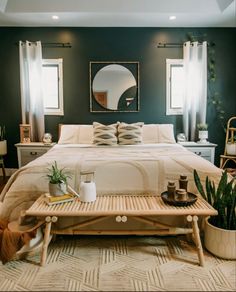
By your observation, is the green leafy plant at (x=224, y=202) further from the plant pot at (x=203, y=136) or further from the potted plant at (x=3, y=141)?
the potted plant at (x=3, y=141)

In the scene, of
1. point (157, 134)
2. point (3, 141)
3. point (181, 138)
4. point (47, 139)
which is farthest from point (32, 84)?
point (181, 138)

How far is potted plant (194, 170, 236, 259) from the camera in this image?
88.1 inches

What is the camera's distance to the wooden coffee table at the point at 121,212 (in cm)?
219

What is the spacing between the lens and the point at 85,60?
4898 mm

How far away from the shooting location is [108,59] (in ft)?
16.1

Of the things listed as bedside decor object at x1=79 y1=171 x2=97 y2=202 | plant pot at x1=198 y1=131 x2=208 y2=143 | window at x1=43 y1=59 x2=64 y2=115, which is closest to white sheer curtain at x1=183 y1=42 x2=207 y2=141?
plant pot at x1=198 y1=131 x2=208 y2=143

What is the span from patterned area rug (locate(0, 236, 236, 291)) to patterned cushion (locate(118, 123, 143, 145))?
1.78m

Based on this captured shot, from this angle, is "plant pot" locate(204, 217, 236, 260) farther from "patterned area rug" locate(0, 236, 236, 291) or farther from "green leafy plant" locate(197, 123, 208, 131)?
"green leafy plant" locate(197, 123, 208, 131)

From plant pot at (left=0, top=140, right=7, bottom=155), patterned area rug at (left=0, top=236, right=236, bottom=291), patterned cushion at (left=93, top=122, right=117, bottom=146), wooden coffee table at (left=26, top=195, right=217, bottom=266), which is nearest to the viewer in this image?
patterned area rug at (left=0, top=236, right=236, bottom=291)

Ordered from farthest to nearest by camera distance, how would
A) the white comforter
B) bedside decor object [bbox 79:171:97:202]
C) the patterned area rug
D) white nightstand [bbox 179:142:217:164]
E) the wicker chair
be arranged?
the wicker chair < white nightstand [bbox 179:142:217:164] < the white comforter < bedside decor object [bbox 79:171:97:202] < the patterned area rug

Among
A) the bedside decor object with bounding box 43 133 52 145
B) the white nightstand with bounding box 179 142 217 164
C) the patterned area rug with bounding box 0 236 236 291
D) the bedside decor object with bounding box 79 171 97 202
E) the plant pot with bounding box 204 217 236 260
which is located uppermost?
the bedside decor object with bounding box 43 133 52 145

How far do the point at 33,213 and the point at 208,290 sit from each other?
138cm

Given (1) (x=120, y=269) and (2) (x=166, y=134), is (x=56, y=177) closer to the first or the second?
(1) (x=120, y=269)

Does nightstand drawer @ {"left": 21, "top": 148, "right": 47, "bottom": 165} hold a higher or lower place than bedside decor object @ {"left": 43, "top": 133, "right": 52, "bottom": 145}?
lower
